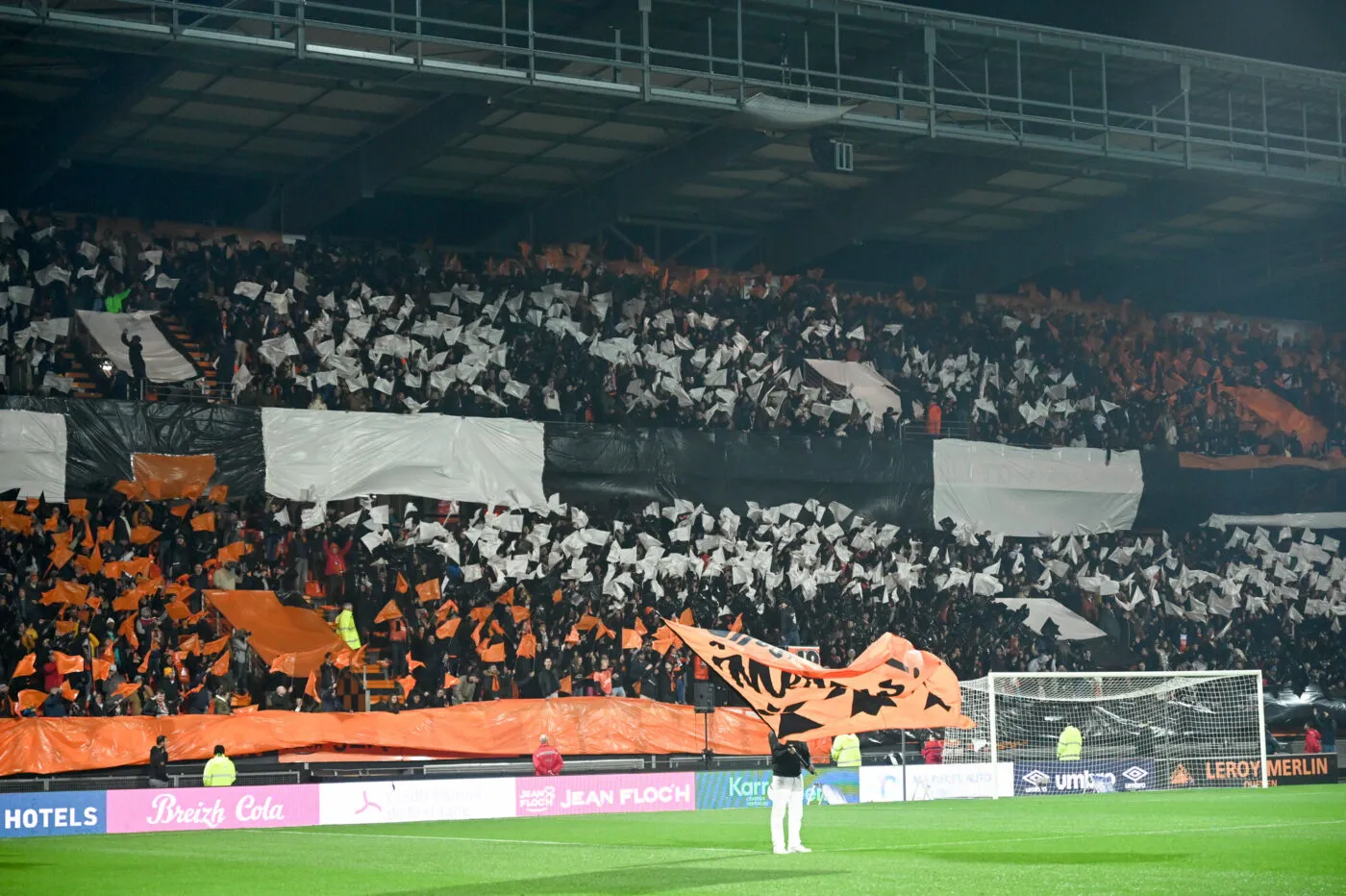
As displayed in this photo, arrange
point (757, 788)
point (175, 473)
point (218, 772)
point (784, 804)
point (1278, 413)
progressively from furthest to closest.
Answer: point (1278, 413) < point (175, 473) < point (757, 788) < point (218, 772) < point (784, 804)

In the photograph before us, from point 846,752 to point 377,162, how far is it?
16.1 meters

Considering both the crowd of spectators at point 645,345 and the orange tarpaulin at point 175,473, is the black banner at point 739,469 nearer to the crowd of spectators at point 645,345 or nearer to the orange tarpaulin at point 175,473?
the crowd of spectators at point 645,345

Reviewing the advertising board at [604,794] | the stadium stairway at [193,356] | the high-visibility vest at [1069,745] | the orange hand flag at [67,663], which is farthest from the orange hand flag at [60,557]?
the high-visibility vest at [1069,745]

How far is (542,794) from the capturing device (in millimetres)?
30453

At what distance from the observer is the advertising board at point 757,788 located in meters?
32.0

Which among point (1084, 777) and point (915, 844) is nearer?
point (915, 844)

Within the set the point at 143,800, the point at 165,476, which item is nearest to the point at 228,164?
the point at 165,476

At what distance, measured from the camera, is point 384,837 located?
25.1 metres

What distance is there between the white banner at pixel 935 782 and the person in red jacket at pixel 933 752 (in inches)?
64.0

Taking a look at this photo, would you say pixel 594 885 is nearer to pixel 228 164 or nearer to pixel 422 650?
pixel 422 650

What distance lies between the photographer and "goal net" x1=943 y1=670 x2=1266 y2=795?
119 ft

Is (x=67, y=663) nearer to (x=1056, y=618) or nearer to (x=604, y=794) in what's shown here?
(x=604, y=794)

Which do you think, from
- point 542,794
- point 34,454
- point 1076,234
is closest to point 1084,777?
point 542,794

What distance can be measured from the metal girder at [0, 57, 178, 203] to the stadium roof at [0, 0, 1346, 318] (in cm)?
7
